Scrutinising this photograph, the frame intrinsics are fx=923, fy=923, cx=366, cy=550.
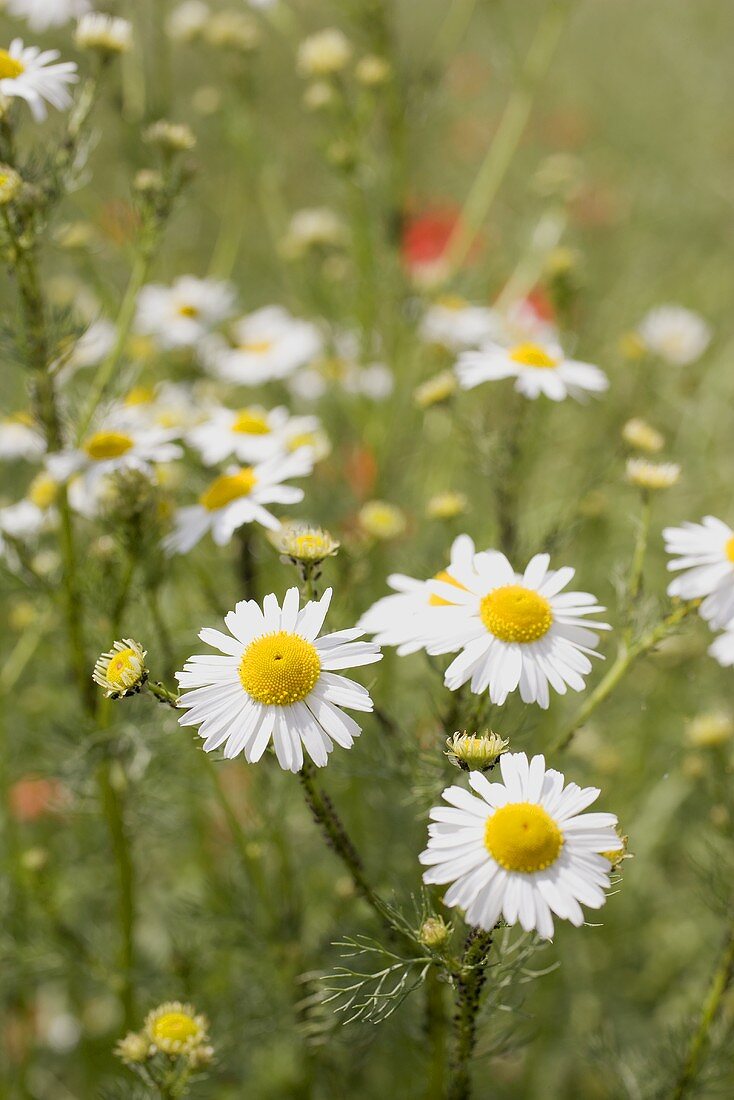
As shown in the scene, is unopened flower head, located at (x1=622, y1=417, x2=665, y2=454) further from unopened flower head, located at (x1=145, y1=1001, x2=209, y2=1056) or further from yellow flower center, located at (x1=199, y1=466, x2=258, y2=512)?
unopened flower head, located at (x1=145, y1=1001, x2=209, y2=1056)

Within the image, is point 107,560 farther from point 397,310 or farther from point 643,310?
point 643,310

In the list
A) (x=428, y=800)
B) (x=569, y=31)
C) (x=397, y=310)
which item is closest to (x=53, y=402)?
(x=428, y=800)

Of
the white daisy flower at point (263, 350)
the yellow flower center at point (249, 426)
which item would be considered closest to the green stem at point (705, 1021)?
the yellow flower center at point (249, 426)

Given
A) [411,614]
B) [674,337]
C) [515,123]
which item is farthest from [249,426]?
[674,337]

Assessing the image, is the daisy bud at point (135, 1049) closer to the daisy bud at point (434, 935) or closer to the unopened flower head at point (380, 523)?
the daisy bud at point (434, 935)

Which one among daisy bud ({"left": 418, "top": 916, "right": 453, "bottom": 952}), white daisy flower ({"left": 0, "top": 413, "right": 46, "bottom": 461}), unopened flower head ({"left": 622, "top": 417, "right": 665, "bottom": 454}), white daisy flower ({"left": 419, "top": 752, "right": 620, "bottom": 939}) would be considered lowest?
daisy bud ({"left": 418, "top": 916, "right": 453, "bottom": 952})

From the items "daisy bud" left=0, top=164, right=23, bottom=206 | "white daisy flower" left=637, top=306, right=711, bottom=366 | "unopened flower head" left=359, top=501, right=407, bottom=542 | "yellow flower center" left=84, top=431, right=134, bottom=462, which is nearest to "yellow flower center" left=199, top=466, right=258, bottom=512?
"yellow flower center" left=84, top=431, right=134, bottom=462
